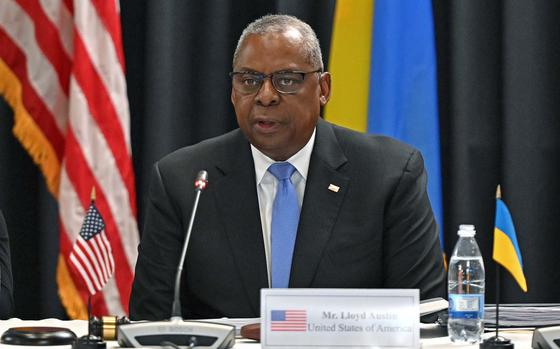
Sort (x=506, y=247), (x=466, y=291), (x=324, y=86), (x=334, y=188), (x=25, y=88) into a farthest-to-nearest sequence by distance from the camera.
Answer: (x=25, y=88)
(x=324, y=86)
(x=334, y=188)
(x=466, y=291)
(x=506, y=247)

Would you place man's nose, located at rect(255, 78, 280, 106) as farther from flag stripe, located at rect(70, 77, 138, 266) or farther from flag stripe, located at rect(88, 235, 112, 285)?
flag stripe, located at rect(70, 77, 138, 266)

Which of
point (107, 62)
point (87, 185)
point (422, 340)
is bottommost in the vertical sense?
point (422, 340)

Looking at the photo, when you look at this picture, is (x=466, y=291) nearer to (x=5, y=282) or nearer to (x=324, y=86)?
(x=324, y=86)

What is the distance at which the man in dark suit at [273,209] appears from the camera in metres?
3.05

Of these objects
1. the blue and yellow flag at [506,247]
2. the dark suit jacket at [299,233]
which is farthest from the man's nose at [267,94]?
the blue and yellow flag at [506,247]

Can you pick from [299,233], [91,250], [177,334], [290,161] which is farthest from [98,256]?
[290,161]

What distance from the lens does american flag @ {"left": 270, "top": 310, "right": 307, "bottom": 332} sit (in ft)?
6.91

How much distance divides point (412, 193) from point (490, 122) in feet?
5.13

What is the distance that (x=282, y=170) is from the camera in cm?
315

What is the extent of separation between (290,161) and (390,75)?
1244 millimetres

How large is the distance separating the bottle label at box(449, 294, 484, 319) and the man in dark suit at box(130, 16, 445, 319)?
595 mm

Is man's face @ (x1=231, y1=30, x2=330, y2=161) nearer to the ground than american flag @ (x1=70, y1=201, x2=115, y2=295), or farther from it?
farther from it

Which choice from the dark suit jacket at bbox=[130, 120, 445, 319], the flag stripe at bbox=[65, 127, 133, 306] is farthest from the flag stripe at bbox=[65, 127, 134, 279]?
the dark suit jacket at bbox=[130, 120, 445, 319]

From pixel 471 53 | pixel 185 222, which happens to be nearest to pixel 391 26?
pixel 471 53
